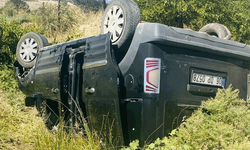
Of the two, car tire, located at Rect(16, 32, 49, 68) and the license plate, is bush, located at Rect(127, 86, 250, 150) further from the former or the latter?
car tire, located at Rect(16, 32, 49, 68)

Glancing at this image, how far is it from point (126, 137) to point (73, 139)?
2.12ft

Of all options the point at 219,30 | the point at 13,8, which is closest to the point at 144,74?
the point at 219,30

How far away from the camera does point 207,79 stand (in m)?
3.66

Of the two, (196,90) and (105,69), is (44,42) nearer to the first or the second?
(105,69)

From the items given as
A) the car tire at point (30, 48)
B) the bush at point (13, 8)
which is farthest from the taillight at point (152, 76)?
the bush at point (13, 8)

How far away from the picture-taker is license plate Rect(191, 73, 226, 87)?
3.59 metres

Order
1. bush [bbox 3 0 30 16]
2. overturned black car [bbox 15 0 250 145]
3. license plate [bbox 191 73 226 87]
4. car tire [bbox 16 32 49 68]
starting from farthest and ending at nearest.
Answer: bush [bbox 3 0 30 16] → car tire [bbox 16 32 49 68] → license plate [bbox 191 73 226 87] → overturned black car [bbox 15 0 250 145]

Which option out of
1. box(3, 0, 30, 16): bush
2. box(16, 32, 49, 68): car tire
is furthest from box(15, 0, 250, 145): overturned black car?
box(3, 0, 30, 16): bush

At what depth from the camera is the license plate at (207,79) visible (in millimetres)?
3586

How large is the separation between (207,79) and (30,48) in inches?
149

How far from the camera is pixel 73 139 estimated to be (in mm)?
3631

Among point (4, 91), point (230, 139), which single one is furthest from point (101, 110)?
point (4, 91)

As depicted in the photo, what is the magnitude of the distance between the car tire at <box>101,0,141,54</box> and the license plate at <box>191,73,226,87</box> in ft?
2.96

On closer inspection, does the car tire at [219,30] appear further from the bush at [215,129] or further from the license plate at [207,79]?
the bush at [215,129]
